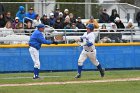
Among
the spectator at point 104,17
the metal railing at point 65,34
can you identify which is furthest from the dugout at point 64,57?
the spectator at point 104,17

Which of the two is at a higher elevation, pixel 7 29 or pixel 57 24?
pixel 57 24

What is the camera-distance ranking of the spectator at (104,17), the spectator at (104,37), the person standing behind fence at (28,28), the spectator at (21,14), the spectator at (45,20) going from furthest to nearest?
the spectator at (104,17), the spectator at (45,20), the spectator at (21,14), the spectator at (104,37), the person standing behind fence at (28,28)

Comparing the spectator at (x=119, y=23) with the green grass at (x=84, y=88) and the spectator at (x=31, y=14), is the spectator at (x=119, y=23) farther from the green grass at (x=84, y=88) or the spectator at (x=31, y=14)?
the green grass at (x=84, y=88)

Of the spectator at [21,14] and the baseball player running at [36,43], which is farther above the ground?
the spectator at [21,14]

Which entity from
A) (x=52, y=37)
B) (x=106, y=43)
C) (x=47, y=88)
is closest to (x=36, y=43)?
(x=47, y=88)

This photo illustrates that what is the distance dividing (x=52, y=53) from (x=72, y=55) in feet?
3.15

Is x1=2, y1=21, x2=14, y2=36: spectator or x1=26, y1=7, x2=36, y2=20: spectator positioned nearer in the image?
x1=2, y1=21, x2=14, y2=36: spectator

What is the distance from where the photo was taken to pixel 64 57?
22.9 meters

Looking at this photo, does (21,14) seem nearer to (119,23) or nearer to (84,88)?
(119,23)

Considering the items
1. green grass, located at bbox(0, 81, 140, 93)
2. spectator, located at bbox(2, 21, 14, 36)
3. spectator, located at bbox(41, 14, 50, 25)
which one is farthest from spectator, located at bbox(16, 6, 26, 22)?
green grass, located at bbox(0, 81, 140, 93)

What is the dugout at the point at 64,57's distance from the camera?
22297 mm

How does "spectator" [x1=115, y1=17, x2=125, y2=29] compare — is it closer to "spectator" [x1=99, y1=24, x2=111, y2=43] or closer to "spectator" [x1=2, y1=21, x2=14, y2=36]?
"spectator" [x1=99, y1=24, x2=111, y2=43]

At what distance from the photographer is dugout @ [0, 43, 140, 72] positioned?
22297 millimetres

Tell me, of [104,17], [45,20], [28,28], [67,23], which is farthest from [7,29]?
[104,17]
